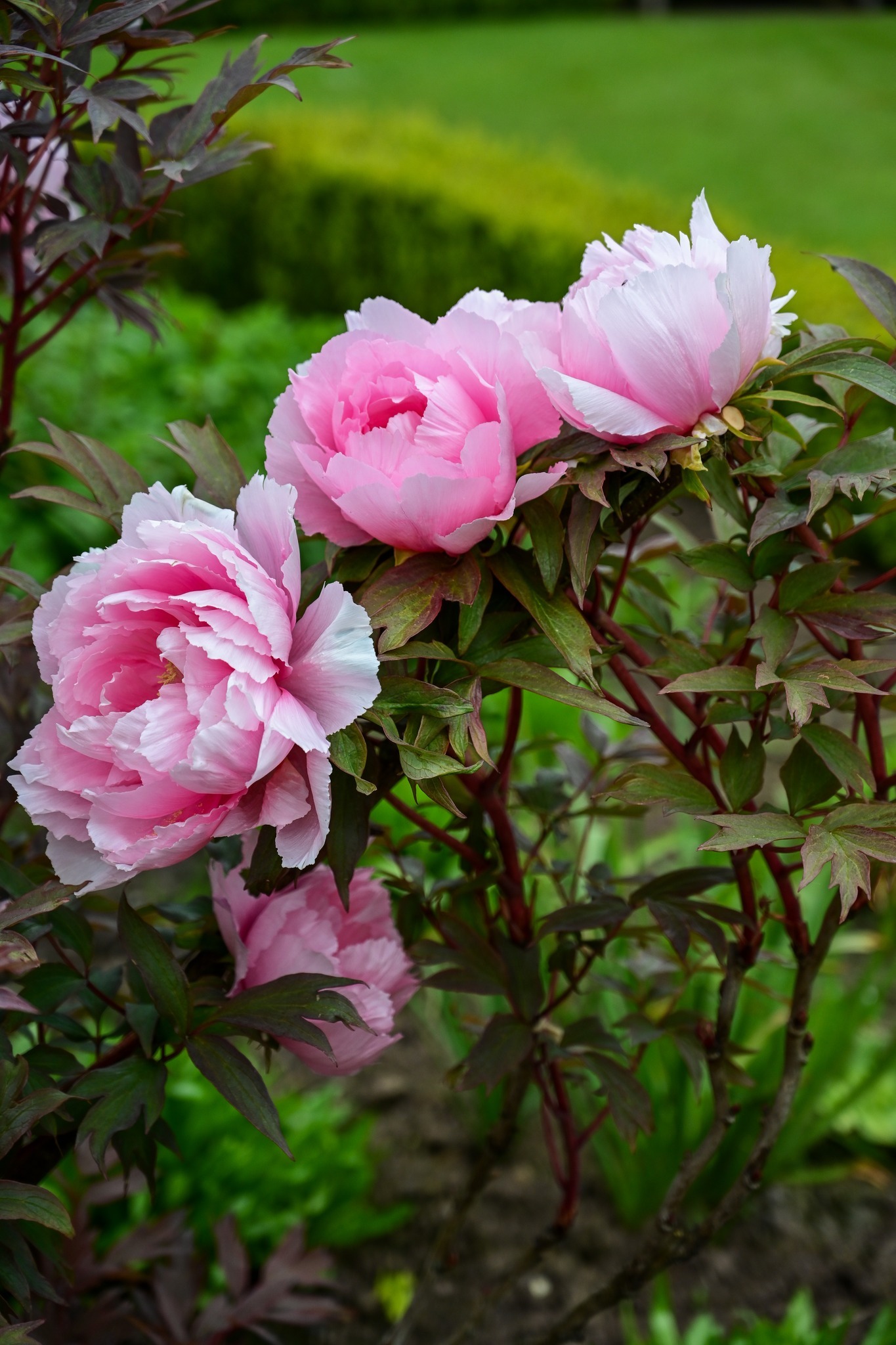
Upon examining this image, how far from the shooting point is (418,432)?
620 mm

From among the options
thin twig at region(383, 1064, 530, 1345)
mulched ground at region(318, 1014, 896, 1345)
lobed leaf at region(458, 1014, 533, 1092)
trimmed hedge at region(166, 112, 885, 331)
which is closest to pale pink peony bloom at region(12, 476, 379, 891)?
lobed leaf at region(458, 1014, 533, 1092)

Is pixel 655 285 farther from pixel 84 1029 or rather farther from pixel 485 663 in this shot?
pixel 84 1029

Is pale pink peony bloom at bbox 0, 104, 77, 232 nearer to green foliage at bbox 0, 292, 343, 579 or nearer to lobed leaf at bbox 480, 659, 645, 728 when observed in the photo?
lobed leaf at bbox 480, 659, 645, 728

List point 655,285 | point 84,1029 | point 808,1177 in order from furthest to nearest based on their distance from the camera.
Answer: point 808,1177 < point 84,1029 < point 655,285

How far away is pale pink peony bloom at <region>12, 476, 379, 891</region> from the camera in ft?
1.86

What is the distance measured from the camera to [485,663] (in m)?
0.65

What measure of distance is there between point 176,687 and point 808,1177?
1468mm

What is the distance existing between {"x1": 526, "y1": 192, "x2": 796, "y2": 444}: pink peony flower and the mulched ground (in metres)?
1.18

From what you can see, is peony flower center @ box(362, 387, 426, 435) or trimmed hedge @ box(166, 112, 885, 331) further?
trimmed hedge @ box(166, 112, 885, 331)

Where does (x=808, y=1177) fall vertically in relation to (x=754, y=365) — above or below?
below

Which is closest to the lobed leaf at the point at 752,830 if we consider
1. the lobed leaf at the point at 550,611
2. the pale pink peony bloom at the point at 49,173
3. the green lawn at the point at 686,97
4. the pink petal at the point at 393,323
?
the lobed leaf at the point at 550,611

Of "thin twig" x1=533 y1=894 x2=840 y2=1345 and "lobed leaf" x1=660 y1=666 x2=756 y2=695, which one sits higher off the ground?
"lobed leaf" x1=660 y1=666 x2=756 y2=695

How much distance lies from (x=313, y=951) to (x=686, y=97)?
9.83 metres

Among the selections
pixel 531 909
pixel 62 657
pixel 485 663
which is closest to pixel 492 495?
pixel 485 663
